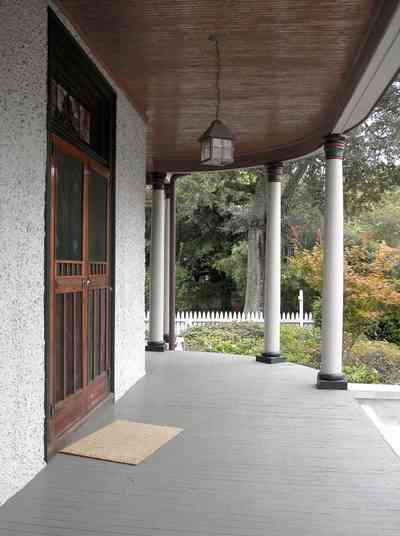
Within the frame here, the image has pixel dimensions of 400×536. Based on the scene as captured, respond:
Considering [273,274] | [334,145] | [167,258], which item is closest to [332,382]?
[273,274]

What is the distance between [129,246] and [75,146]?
173cm

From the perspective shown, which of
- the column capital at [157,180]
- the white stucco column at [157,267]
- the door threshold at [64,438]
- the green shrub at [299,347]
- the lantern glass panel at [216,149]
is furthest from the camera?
the green shrub at [299,347]

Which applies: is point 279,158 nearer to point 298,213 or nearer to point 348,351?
point 348,351

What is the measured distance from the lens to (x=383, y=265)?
11195 millimetres

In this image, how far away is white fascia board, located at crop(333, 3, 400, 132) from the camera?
3562 mm

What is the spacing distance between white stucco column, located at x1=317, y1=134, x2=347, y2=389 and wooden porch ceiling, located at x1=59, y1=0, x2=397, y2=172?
32cm

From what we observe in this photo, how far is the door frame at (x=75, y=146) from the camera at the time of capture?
3387 mm

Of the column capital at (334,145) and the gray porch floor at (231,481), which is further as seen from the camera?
the column capital at (334,145)

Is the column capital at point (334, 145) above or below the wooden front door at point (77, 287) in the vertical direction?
above

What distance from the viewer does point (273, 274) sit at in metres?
7.49


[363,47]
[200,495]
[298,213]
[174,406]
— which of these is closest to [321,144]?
[363,47]

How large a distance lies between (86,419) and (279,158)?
4.68 metres

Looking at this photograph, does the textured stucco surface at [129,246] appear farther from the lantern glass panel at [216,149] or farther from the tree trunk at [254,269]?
the tree trunk at [254,269]

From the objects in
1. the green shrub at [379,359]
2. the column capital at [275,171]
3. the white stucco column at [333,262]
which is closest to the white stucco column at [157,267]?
the column capital at [275,171]
